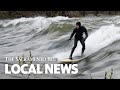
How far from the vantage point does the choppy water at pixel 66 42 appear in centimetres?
614

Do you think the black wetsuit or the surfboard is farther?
the black wetsuit

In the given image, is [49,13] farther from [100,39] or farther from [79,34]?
[100,39]

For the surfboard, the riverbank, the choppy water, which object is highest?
the riverbank

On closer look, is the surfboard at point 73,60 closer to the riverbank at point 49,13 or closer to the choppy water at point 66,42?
the choppy water at point 66,42

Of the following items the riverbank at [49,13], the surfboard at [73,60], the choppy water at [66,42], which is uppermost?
the riverbank at [49,13]

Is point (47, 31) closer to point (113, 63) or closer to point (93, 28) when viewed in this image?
point (93, 28)

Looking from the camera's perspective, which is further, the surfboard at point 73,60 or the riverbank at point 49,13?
the riverbank at point 49,13

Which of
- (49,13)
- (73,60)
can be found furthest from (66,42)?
(49,13)

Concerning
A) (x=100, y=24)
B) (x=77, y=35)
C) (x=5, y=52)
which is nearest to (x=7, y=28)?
(x=5, y=52)

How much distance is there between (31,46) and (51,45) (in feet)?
1.30

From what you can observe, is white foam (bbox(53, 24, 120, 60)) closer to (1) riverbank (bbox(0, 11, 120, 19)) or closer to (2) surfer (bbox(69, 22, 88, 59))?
(2) surfer (bbox(69, 22, 88, 59))

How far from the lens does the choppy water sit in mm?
6141

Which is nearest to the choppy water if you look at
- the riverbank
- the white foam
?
the white foam

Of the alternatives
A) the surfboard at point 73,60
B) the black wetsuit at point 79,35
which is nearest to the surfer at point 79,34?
the black wetsuit at point 79,35
